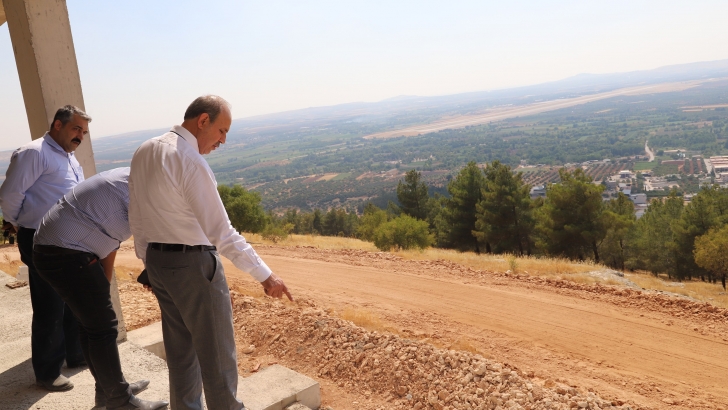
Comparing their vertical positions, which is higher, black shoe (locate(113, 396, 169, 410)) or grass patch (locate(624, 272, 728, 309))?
black shoe (locate(113, 396, 169, 410))

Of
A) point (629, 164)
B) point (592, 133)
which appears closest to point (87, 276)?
point (629, 164)

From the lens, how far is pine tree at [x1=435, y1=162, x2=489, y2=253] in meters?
26.8

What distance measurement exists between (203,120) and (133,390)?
1.98 meters

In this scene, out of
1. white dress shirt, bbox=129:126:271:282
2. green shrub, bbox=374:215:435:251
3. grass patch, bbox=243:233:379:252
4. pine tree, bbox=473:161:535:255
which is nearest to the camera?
white dress shirt, bbox=129:126:271:282

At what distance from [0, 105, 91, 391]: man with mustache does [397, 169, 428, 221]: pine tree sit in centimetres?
2796

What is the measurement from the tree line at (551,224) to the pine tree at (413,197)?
0.21ft

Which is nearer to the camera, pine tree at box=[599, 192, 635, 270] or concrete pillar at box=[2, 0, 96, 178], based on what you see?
concrete pillar at box=[2, 0, 96, 178]

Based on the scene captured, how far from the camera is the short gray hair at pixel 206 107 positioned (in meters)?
2.39

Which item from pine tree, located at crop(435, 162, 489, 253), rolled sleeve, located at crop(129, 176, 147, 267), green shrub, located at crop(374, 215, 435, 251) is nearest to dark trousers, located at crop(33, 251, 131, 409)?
rolled sleeve, located at crop(129, 176, 147, 267)

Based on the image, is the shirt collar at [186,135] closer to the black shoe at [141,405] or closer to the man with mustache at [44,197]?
the man with mustache at [44,197]

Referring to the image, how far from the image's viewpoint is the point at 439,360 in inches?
176

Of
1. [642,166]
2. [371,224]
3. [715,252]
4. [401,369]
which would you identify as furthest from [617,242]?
[642,166]

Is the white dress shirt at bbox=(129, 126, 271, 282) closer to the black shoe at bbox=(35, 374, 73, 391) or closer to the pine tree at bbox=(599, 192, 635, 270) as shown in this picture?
the black shoe at bbox=(35, 374, 73, 391)

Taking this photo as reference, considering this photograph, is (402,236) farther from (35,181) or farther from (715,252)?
(35,181)
